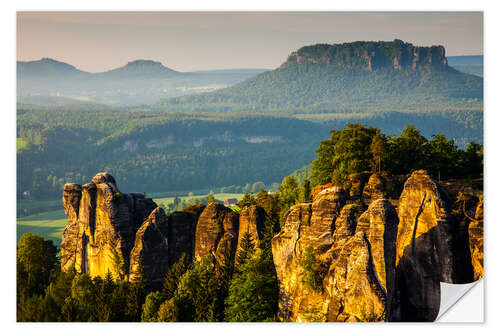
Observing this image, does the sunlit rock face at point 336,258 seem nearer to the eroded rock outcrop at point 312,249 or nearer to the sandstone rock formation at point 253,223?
the eroded rock outcrop at point 312,249

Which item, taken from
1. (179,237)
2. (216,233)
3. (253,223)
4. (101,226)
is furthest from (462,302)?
(101,226)

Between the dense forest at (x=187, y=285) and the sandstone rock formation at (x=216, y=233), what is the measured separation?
0.40 meters

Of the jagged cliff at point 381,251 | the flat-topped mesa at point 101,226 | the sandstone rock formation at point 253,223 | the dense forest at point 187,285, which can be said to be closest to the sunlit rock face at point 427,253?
the jagged cliff at point 381,251

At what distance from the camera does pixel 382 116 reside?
84.9m

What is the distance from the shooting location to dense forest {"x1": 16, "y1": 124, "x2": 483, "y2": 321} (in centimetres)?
1670

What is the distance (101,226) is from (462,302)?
10.0 metres

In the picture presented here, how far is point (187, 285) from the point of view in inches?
671

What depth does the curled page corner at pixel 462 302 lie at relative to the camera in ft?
52.5

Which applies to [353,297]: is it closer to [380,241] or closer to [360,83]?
[380,241]

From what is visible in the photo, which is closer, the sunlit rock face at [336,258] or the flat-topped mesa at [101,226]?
the sunlit rock face at [336,258]

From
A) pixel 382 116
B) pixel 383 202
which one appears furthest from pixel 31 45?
pixel 382 116

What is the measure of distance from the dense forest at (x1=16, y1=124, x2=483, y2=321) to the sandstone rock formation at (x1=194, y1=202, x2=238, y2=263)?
1.30 ft

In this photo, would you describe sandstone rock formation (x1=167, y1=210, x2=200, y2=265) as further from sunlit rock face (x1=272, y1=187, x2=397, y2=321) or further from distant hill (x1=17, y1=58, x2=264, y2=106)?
distant hill (x1=17, y1=58, x2=264, y2=106)

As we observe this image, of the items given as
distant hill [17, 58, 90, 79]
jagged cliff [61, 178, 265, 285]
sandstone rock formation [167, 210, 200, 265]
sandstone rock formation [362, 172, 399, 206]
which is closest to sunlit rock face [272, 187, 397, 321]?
jagged cliff [61, 178, 265, 285]
